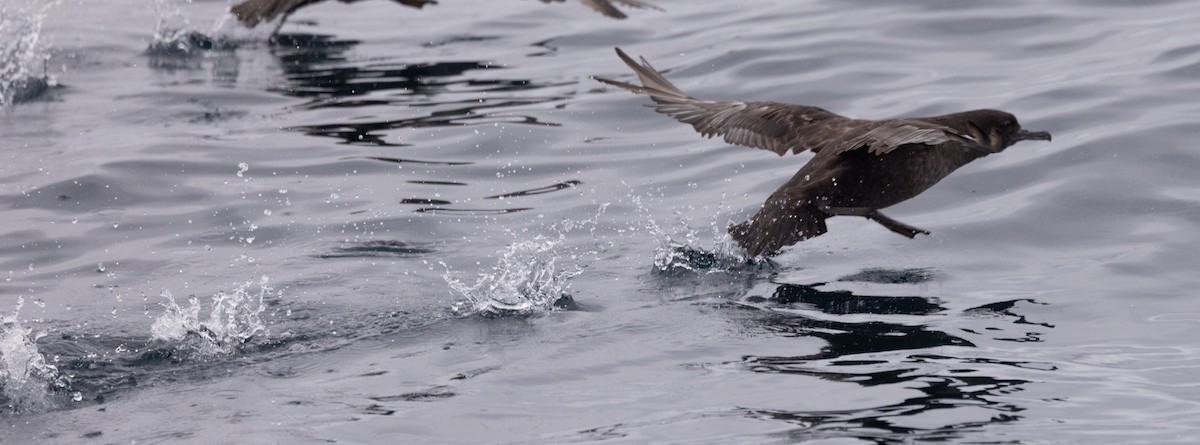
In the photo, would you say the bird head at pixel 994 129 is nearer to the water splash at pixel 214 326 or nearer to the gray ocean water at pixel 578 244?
the gray ocean water at pixel 578 244

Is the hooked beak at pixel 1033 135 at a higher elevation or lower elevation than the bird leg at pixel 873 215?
higher

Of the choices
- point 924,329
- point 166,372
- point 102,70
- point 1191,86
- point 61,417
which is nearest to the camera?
point 61,417

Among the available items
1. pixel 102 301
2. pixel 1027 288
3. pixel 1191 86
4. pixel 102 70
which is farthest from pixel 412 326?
pixel 102 70

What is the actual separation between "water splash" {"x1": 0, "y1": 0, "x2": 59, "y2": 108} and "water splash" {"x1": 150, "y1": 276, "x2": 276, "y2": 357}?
17.9 feet

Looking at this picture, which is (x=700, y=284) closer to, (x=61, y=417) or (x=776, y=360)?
(x=776, y=360)

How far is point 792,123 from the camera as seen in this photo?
724 centimetres

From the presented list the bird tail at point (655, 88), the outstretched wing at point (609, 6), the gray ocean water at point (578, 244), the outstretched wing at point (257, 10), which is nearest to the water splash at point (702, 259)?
the gray ocean water at point (578, 244)

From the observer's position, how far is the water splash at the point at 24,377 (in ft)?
16.7

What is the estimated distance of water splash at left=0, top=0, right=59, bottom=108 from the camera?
36.3 feet

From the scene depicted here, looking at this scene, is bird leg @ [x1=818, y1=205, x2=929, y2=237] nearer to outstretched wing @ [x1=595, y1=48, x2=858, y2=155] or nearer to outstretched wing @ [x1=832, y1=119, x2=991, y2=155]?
outstretched wing @ [x1=832, y1=119, x2=991, y2=155]

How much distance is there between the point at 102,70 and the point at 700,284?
23.5ft

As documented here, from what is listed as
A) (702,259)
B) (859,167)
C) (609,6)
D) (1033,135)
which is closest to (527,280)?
(702,259)

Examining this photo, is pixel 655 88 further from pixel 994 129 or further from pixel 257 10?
pixel 257 10

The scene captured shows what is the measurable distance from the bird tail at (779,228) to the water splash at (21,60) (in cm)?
651
